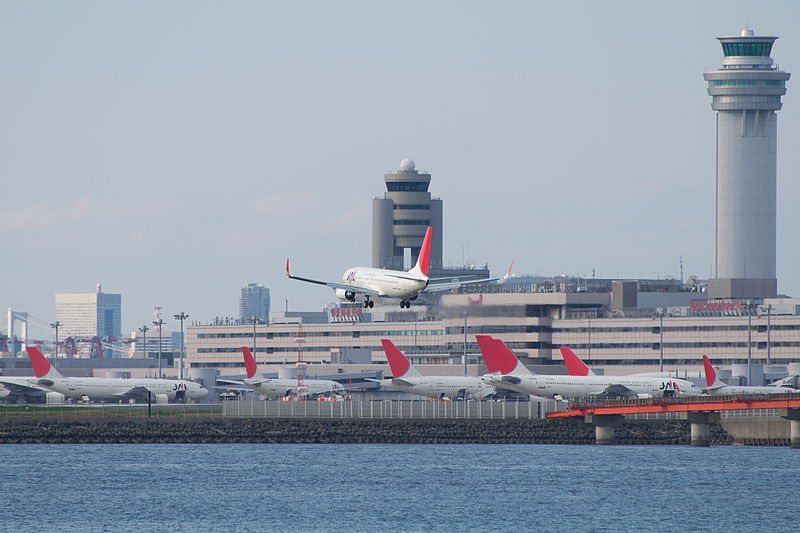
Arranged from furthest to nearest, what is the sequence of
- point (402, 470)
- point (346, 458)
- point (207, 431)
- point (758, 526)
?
point (207, 431)
point (346, 458)
point (402, 470)
point (758, 526)

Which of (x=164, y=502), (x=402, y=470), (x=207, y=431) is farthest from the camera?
(x=207, y=431)

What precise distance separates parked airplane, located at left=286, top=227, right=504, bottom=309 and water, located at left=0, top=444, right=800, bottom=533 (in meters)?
15.2

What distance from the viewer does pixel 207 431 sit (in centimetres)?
18250

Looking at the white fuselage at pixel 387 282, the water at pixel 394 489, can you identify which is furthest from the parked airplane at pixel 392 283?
the water at pixel 394 489

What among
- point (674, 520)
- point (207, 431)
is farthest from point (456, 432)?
point (674, 520)

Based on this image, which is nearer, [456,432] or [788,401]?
[788,401]

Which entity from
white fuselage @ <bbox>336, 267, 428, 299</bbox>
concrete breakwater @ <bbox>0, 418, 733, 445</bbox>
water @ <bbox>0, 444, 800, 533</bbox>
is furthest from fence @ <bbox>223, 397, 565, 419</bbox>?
white fuselage @ <bbox>336, 267, 428, 299</bbox>

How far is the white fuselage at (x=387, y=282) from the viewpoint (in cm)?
16238

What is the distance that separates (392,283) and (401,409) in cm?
2880

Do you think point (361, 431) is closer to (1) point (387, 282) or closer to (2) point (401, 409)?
(2) point (401, 409)

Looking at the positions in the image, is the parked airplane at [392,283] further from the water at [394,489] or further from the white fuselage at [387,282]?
the water at [394,489]

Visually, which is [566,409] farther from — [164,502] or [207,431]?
[164,502]

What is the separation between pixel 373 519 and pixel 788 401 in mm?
57686

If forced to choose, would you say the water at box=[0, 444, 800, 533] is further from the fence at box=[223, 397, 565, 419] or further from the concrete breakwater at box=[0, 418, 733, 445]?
the fence at box=[223, 397, 565, 419]
